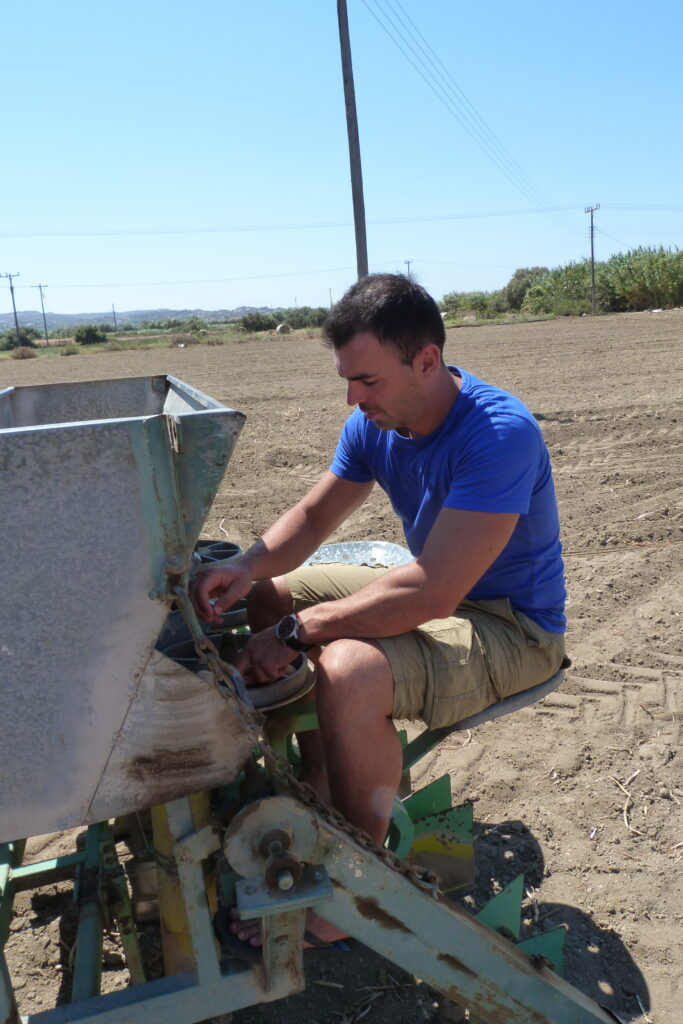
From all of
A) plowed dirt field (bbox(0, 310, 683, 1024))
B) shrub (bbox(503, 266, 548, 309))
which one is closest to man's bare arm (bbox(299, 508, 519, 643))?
plowed dirt field (bbox(0, 310, 683, 1024))

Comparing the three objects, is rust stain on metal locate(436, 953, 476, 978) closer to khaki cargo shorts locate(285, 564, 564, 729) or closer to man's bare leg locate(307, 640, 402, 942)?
man's bare leg locate(307, 640, 402, 942)

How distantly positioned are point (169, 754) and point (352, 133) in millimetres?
12639

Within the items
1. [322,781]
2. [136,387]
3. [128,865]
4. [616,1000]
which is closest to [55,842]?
[128,865]

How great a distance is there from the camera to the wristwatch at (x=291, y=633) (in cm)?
210

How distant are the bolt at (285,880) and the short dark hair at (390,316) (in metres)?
1.31

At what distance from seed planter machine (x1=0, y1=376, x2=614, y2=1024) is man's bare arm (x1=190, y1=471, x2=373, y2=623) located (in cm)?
25

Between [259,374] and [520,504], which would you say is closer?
[520,504]

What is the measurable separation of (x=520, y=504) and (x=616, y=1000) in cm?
141

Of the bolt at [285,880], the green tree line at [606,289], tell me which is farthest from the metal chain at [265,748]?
the green tree line at [606,289]

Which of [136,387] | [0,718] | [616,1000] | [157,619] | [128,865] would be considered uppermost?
[136,387]

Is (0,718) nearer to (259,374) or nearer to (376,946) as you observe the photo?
(376,946)

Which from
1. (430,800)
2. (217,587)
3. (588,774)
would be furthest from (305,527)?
(588,774)

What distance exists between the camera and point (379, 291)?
7.72 feet

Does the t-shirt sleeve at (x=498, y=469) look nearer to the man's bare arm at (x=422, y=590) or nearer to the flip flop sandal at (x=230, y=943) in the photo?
the man's bare arm at (x=422, y=590)
